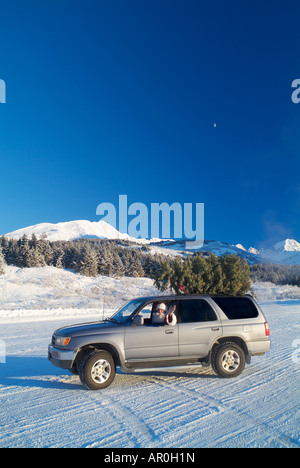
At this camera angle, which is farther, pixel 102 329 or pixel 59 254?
pixel 59 254

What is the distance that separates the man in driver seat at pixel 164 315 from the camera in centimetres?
663

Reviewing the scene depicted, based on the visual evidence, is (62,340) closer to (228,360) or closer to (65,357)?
(65,357)

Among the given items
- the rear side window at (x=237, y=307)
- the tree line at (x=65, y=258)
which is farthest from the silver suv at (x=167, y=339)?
the tree line at (x=65, y=258)

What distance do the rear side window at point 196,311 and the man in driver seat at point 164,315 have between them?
245mm

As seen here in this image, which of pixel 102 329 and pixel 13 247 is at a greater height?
pixel 13 247

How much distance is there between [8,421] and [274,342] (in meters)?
9.10

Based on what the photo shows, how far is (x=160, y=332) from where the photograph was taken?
6512 millimetres

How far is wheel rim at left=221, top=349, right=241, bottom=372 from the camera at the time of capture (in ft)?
22.6

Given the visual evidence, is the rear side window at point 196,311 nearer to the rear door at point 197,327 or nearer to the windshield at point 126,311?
the rear door at point 197,327

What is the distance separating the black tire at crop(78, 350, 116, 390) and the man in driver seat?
4.09ft

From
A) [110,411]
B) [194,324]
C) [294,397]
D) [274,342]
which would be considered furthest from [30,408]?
[274,342]

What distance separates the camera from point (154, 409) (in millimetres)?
5098

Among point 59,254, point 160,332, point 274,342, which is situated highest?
point 59,254
